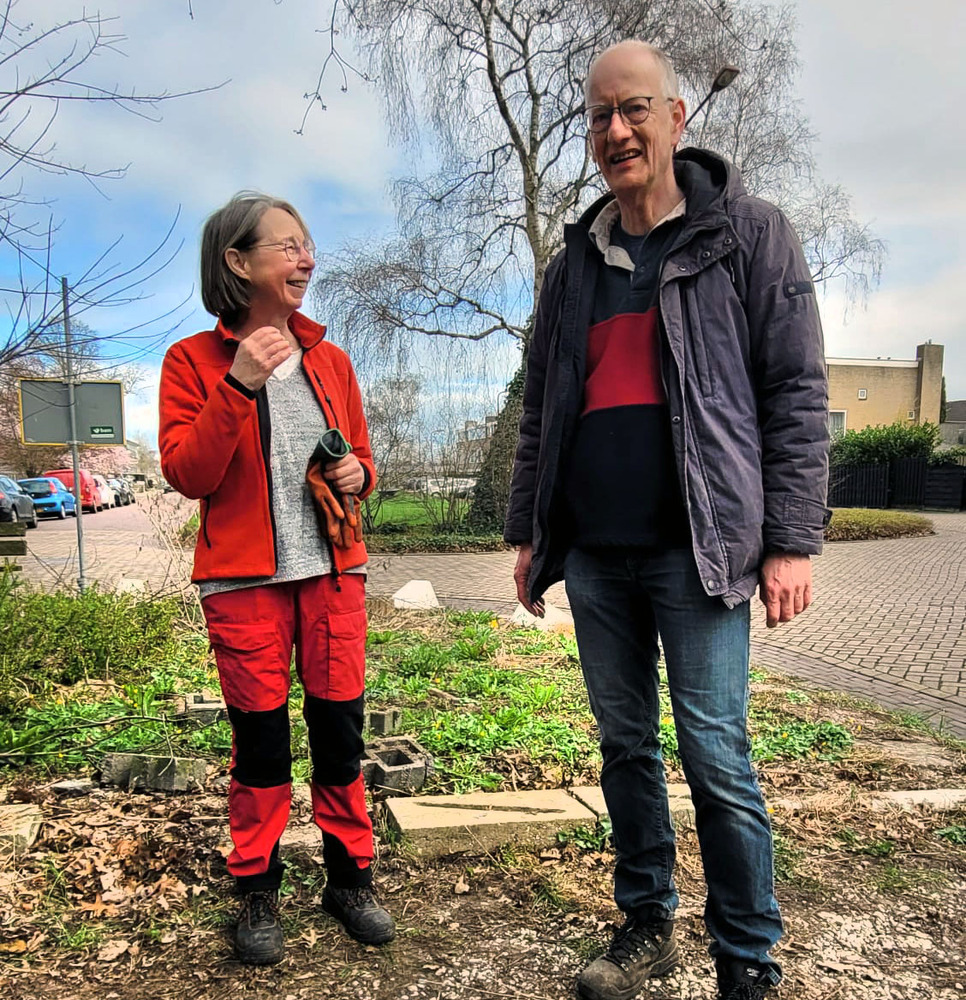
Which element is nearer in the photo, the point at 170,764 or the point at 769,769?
the point at 170,764

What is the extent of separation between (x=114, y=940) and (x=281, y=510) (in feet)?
4.24

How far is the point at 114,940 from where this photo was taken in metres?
2.31

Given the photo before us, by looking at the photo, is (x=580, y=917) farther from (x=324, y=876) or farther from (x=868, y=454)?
(x=868, y=454)

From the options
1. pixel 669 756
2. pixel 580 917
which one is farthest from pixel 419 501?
pixel 580 917

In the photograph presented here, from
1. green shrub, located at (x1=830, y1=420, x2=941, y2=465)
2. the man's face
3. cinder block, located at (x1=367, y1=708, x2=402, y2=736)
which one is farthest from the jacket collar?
green shrub, located at (x1=830, y1=420, x2=941, y2=465)

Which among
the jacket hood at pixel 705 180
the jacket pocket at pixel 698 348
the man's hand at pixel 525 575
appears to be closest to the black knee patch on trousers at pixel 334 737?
the man's hand at pixel 525 575

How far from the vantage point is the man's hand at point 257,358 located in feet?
6.85

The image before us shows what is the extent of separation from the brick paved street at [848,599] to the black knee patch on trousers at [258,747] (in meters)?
4.30

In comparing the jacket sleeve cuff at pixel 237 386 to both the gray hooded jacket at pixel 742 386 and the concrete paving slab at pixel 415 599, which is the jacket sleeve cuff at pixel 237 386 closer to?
the gray hooded jacket at pixel 742 386

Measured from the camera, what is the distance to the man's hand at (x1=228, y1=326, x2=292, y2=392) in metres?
2.09

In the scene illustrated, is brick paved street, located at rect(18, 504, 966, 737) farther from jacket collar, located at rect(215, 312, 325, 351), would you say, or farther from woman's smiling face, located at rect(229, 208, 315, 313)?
woman's smiling face, located at rect(229, 208, 315, 313)

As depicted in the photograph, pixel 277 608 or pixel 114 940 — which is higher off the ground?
pixel 277 608

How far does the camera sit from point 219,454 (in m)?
2.09

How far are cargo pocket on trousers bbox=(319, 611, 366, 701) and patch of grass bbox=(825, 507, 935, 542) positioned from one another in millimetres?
18442
